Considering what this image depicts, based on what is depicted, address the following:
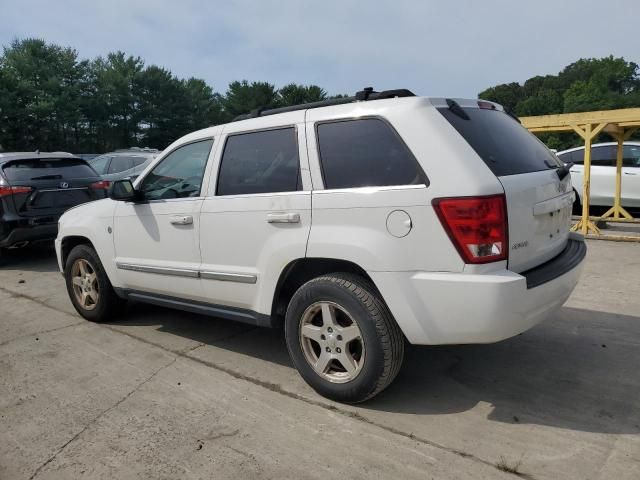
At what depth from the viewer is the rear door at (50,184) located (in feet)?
24.3

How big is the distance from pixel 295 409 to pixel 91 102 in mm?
48642

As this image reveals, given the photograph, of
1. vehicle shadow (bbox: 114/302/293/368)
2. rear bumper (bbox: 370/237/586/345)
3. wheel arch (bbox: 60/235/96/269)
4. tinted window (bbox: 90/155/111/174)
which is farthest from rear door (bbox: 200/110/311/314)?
tinted window (bbox: 90/155/111/174)

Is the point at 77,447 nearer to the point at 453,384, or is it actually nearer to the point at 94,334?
the point at 94,334

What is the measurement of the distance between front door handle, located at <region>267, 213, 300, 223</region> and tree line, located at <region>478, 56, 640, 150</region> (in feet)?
229

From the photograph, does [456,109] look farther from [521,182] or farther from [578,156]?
[578,156]

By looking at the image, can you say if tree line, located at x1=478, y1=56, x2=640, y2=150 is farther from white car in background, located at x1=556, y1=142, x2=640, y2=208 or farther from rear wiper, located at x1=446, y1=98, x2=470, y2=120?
rear wiper, located at x1=446, y1=98, x2=470, y2=120

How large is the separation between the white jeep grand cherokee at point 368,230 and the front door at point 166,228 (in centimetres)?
2

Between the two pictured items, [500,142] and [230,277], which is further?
[230,277]

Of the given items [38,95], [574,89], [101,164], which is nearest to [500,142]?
[101,164]

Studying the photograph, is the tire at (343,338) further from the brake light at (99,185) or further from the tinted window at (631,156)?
the tinted window at (631,156)

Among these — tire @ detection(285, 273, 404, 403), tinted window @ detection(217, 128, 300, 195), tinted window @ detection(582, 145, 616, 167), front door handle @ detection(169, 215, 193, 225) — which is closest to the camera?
tire @ detection(285, 273, 404, 403)

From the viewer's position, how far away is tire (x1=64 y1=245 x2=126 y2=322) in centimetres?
478

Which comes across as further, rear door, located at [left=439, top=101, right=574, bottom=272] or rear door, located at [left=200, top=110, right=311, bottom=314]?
rear door, located at [left=200, top=110, right=311, bottom=314]

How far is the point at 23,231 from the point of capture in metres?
7.30
